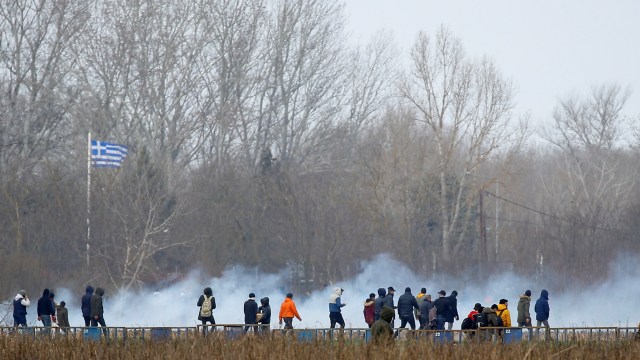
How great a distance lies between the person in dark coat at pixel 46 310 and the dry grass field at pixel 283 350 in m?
8.04

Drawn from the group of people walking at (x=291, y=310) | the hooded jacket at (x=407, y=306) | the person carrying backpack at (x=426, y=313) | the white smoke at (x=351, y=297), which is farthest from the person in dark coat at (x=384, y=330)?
the white smoke at (x=351, y=297)

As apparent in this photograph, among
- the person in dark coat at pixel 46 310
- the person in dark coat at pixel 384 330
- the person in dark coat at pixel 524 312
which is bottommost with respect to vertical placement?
the person in dark coat at pixel 384 330

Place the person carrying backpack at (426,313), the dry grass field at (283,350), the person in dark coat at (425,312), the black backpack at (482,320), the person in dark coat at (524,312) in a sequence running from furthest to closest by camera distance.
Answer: the person in dark coat at (425,312) < the person carrying backpack at (426,313) < the person in dark coat at (524,312) < the black backpack at (482,320) < the dry grass field at (283,350)

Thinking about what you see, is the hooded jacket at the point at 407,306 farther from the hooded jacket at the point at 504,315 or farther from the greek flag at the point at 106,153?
the greek flag at the point at 106,153

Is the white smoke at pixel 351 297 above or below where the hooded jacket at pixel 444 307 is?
above

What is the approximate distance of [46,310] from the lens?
97.8ft

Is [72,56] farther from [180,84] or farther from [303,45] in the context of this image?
[303,45]

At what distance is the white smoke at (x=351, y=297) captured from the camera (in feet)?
141

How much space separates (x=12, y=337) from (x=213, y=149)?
42.5 meters

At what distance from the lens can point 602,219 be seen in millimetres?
59594

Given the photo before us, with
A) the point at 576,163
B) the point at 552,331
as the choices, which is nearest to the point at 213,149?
the point at 576,163

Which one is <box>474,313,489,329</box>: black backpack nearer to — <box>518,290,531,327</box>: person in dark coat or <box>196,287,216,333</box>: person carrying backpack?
<box>518,290,531,327</box>: person in dark coat

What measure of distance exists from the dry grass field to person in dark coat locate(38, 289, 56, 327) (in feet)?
26.4

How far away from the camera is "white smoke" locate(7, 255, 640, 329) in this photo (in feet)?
141
